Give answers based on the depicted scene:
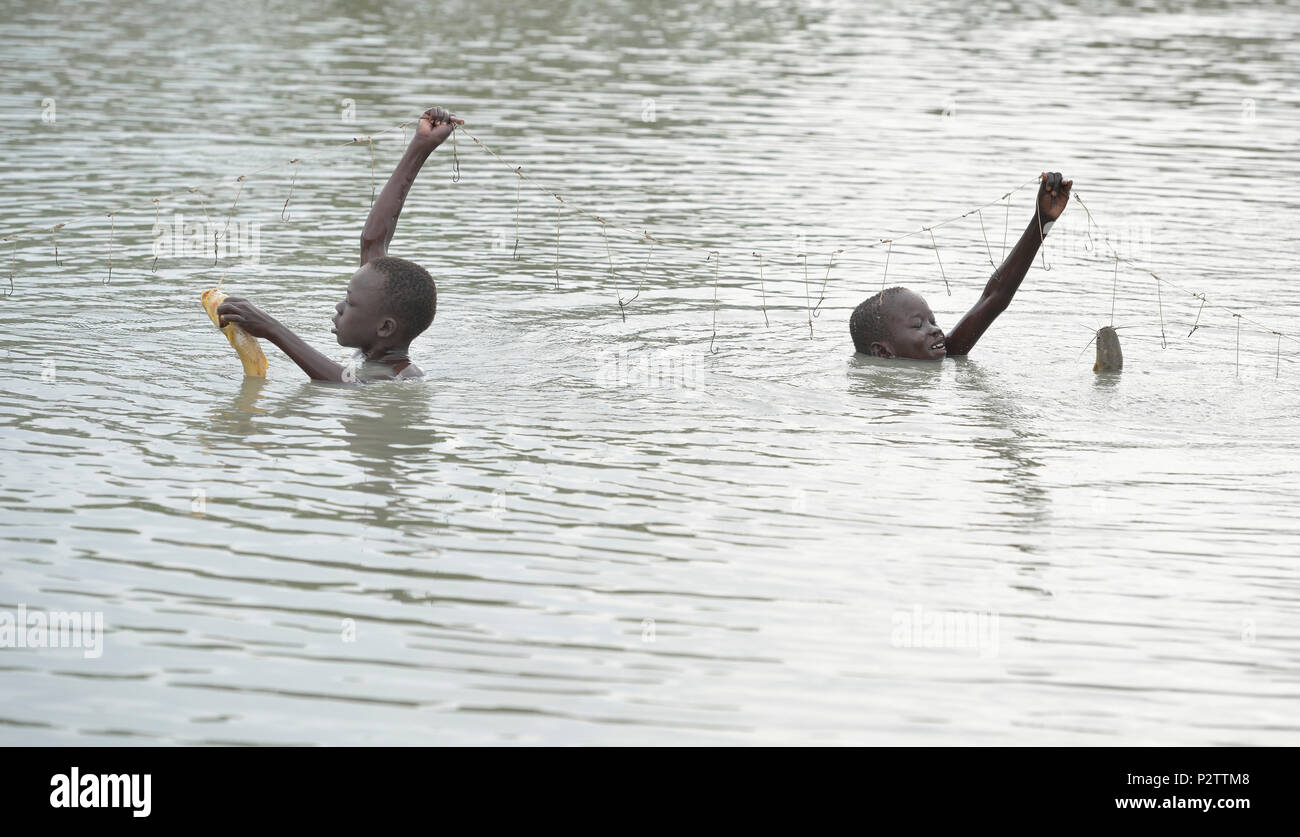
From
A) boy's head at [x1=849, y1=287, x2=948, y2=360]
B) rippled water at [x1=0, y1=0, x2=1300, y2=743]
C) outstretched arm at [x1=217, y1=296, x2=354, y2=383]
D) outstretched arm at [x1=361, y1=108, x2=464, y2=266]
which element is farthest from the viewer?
boy's head at [x1=849, y1=287, x2=948, y2=360]

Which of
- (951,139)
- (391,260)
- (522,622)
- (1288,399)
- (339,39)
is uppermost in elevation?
(339,39)

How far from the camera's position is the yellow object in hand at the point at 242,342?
9.12 m

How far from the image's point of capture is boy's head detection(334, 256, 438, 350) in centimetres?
959

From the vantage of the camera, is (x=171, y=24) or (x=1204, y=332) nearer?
(x=1204, y=332)

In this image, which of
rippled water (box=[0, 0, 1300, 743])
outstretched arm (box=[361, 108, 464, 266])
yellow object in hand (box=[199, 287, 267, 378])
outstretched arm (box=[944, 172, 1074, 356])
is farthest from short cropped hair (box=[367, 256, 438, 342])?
outstretched arm (box=[944, 172, 1074, 356])

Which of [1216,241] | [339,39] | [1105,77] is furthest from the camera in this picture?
[339,39]

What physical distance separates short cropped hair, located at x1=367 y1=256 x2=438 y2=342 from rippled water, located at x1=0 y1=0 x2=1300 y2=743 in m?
0.49

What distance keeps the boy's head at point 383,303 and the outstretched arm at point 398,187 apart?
428 mm

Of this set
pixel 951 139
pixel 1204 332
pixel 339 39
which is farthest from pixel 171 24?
pixel 1204 332

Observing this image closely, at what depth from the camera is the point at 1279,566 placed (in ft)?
22.5

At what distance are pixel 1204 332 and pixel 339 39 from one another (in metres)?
18.6

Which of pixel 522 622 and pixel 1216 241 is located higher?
pixel 1216 241

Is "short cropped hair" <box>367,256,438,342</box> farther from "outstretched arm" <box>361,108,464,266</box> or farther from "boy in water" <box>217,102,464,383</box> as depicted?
"outstretched arm" <box>361,108,464,266</box>

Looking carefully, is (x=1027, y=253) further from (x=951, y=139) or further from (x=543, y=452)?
(x=951, y=139)
